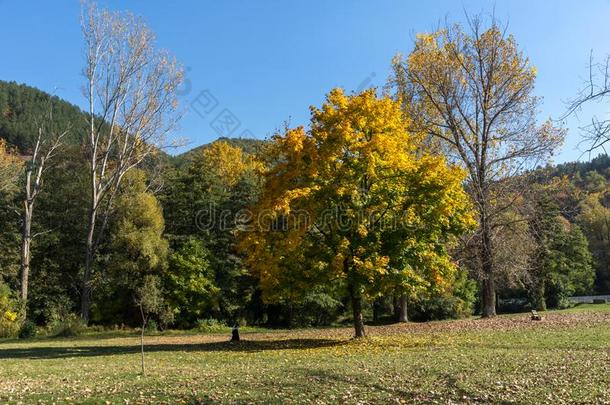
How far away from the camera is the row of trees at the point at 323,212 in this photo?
728 inches

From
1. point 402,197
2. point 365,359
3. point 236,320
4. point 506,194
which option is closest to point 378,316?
point 236,320

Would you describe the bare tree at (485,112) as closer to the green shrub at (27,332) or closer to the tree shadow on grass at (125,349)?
the tree shadow on grass at (125,349)

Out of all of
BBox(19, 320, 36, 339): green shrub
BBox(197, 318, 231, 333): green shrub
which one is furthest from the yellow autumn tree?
BBox(19, 320, 36, 339): green shrub

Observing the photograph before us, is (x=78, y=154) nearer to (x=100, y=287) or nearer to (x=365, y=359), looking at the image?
(x=100, y=287)

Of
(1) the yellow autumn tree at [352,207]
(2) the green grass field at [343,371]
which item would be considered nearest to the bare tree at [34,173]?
(2) the green grass field at [343,371]

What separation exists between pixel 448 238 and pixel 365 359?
28.0 feet

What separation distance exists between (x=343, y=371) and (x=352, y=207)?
7.82m

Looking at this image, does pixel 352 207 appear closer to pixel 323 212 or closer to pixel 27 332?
pixel 323 212

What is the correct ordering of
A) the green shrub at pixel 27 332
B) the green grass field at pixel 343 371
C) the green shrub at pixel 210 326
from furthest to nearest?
the green shrub at pixel 210 326 → the green shrub at pixel 27 332 → the green grass field at pixel 343 371

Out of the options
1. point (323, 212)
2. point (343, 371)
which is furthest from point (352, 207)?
point (343, 371)

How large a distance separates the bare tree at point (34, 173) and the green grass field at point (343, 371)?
17.7 m

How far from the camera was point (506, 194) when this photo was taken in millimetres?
26984

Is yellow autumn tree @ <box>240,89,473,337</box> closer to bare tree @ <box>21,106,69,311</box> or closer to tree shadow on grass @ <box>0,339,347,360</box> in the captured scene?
tree shadow on grass @ <box>0,339,347,360</box>

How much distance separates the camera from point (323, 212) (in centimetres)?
1870
